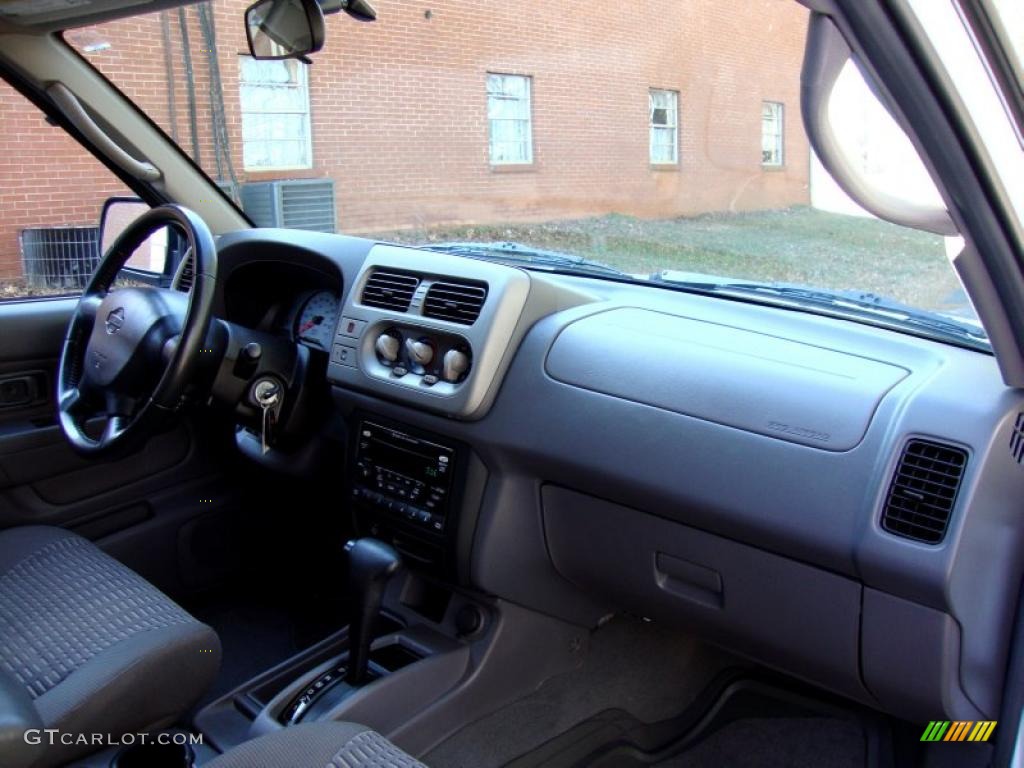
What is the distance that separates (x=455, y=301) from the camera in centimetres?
238

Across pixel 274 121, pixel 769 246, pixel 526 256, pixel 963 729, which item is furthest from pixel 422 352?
pixel 963 729

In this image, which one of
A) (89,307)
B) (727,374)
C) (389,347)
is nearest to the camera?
(727,374)

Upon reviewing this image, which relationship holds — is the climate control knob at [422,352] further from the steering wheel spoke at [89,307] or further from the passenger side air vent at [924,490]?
the passenger side air vent at [924,490]

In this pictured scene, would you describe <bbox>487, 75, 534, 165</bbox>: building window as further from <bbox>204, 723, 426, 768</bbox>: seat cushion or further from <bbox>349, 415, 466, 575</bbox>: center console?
<bbox>204, 723, 426, 768</bbox>: seat cushion

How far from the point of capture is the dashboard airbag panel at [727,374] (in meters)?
1.85

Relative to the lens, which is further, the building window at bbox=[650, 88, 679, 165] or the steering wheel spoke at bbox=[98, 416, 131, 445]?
the building window at bbox=[650, 88, 679, 165]

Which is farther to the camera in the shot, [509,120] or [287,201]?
[287,201]

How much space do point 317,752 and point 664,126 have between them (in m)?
1.86

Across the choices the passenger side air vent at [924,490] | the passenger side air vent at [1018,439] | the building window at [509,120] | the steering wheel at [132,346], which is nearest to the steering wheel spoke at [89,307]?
the steering wheel at [132,346]

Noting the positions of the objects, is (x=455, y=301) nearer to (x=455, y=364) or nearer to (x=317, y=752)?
(x=455, y=364)

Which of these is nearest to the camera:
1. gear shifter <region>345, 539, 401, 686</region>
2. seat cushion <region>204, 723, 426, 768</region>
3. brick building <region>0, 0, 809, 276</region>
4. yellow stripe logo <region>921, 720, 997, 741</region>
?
seat cushion <region>204, 723, 426, 768</region>

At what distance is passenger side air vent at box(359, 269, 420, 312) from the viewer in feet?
8.20

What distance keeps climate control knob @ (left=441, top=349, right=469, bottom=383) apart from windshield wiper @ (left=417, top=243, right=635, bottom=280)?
41 cm

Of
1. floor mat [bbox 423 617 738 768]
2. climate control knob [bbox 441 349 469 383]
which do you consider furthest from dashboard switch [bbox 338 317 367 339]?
floor mat [bbox 423 617 738 768]
